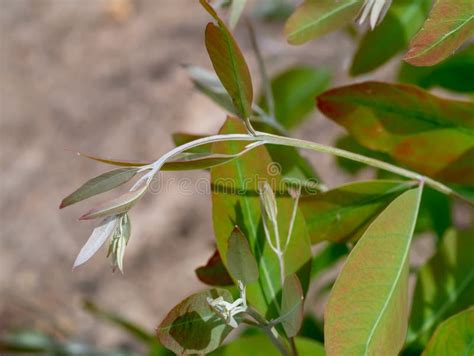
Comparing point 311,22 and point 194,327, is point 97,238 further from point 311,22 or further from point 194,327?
point 311,22

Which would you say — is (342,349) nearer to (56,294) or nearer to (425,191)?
(425,191)

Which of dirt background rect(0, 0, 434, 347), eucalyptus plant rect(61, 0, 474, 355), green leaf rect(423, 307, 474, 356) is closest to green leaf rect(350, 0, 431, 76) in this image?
eucalyptus plant rect(61, 0, 474, 355)

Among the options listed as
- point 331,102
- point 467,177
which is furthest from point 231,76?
point 467,177

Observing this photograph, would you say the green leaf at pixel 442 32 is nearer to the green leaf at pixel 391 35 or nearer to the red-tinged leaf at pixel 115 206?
the red-tinged leaf at pixel 115 206

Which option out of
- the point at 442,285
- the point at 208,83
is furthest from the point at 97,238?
the point at 442,285

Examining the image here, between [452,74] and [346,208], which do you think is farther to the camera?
[452,74]

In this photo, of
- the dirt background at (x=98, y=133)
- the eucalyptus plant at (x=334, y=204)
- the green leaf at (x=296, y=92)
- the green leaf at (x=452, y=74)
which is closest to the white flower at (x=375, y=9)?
→ the eucalyptus plant at (x=334, y=204)
